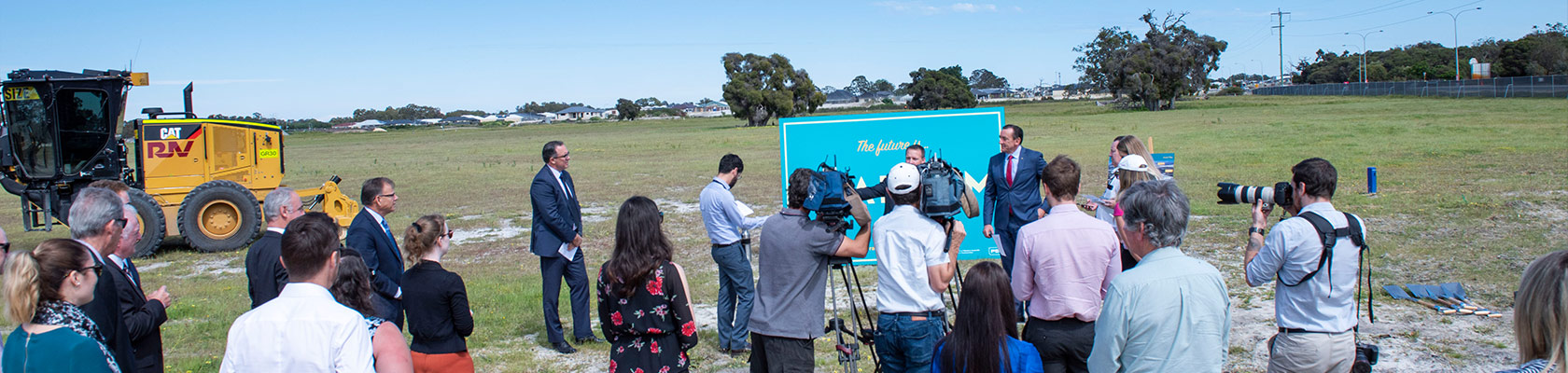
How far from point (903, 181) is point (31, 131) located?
48.2 feet

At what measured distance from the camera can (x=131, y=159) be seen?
3228cm

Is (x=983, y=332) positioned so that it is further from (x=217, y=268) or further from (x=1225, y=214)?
(x=217, y=268)

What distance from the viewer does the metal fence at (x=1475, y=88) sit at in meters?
51.8

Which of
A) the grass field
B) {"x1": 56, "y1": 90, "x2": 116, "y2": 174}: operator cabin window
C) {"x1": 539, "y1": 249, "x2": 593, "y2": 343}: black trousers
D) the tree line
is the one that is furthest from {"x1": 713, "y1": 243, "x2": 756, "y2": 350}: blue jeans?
the tree line

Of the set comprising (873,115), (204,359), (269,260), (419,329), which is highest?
(873,115)

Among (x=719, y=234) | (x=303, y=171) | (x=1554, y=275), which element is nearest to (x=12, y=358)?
(x=719, y=234)

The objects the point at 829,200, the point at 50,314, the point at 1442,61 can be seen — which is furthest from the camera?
the point at 1442,61

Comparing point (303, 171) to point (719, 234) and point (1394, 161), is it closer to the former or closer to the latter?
point (719, 234)

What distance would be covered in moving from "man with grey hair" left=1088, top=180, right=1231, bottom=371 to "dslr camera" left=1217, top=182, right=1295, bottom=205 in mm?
1611

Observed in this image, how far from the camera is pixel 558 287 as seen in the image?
750 cm

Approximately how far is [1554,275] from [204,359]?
8.47 metres

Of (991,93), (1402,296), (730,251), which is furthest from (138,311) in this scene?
(991,93)

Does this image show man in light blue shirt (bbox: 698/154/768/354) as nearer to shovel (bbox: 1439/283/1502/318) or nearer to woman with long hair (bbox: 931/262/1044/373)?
woman with long hair (bbox: 931/262/1044/373)

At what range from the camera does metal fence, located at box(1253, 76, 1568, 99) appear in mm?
51844
